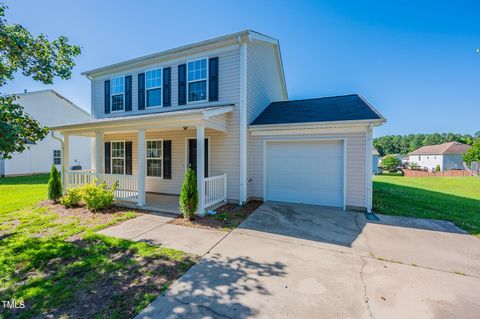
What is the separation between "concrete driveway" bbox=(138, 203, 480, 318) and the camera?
8.05 feet

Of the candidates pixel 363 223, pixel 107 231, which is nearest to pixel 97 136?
pixel 107 231

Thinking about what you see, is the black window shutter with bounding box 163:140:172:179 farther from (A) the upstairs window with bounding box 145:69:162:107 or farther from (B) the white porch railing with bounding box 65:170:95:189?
(B) the white porch railing with bounding box 65:170:95:189

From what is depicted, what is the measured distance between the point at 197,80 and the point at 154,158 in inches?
164

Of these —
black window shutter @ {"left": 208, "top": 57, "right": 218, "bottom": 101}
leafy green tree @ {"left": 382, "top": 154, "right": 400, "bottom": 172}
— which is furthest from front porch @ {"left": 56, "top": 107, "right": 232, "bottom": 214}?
leafy green tree @ {"left": 382, "top": 154, "right": 400, "bottom": 172}

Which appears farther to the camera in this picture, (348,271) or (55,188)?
(55,188)

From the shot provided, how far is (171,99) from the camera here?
863cm

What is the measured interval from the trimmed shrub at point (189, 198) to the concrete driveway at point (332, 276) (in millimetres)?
1557

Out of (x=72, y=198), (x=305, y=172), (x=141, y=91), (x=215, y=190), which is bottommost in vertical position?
(x=72, y=198)

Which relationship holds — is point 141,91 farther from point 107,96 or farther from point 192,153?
point 192,153

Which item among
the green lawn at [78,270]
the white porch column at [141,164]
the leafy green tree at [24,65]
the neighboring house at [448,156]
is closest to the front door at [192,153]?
the white porch column at [141,164]

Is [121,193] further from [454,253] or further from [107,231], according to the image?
[454,253]

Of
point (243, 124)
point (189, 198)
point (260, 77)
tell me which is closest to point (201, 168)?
point (189, 198)

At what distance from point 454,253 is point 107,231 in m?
7.61

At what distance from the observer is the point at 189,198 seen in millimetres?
5781
